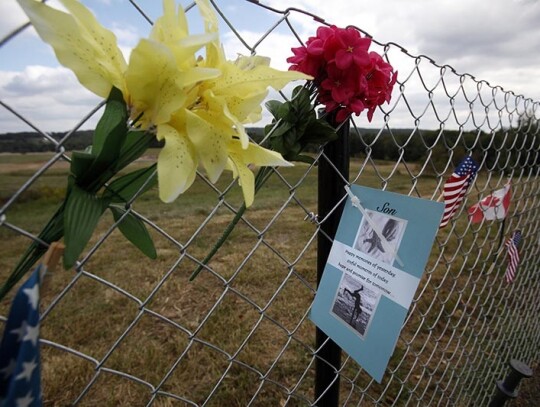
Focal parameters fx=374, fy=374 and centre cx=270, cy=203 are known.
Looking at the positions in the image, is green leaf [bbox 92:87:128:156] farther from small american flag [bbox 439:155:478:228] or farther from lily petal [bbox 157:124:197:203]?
small american flag [bbox 439:155:478:228]

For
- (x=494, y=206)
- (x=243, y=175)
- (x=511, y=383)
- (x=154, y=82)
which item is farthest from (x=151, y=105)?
(x=511, y=383)

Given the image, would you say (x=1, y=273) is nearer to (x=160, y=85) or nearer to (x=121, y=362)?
(x=121, y=362)

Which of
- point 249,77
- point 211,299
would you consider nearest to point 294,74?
point 249,77

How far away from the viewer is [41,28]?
13.3 inches

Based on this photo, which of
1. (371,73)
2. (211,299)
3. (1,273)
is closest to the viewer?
(371,73)

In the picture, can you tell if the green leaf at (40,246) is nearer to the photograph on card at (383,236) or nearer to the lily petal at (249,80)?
the lily petal at (249,80)

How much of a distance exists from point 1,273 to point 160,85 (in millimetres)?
4008

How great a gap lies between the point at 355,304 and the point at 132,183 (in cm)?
51

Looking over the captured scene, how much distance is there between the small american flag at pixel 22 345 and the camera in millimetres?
377

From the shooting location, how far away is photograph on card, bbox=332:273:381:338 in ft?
2.43

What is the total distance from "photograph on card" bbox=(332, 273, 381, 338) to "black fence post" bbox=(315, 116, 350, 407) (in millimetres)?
83

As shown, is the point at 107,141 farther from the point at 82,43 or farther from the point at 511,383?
the point at 511,383

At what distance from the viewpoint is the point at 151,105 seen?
397mm

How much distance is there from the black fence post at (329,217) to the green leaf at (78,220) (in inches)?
19.1
